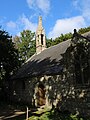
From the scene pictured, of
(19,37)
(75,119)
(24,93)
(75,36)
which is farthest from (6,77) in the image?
(19,37)

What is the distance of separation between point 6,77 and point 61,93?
12.9 m

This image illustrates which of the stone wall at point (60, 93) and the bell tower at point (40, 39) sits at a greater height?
the bell tower at point (40, 39)

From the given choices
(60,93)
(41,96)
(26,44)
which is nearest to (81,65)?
(60,93)

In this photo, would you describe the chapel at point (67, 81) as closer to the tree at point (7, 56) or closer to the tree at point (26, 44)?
the tree at point (7, 56)

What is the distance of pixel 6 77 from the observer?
30.5 meters

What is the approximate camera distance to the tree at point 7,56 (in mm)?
25909

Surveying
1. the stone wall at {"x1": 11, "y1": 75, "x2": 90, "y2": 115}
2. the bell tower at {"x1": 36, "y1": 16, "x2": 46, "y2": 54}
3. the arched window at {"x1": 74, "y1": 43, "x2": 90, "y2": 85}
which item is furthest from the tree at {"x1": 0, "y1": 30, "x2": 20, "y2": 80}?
the arched window at {"x1": 74, "y1": 43, "x2": 90, "y2": 85}

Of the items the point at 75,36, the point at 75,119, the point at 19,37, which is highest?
the point at 19,37

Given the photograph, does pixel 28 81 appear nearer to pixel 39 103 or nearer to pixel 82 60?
pixel 39 103

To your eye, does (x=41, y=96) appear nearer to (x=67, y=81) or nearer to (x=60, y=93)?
(x=60, y=93)

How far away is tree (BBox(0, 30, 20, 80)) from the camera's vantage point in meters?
25.9

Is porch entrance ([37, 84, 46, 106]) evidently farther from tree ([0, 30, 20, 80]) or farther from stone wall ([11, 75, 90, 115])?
tree ([0, 30, 20, 80])

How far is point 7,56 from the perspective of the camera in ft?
87.5

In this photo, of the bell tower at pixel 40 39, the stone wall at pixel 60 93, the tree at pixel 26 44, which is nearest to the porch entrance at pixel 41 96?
the stone wall at pixel 60 93
